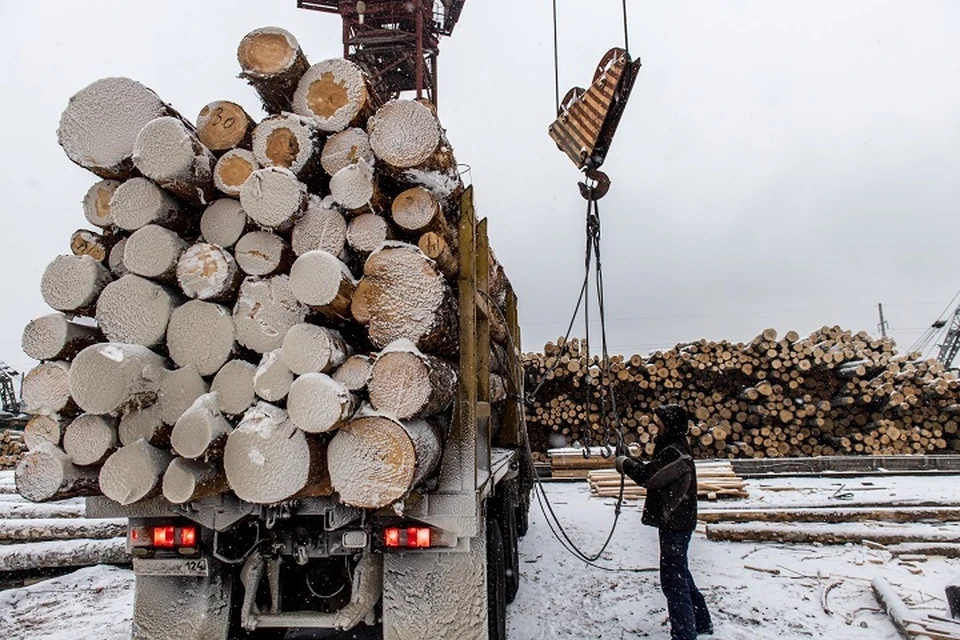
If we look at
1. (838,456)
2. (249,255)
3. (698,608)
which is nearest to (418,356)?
(249,255)

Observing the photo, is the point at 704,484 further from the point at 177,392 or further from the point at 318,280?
the point at 177,392

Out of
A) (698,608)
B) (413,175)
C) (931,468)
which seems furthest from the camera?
(931,468)

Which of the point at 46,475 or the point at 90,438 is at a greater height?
the point at 90,438

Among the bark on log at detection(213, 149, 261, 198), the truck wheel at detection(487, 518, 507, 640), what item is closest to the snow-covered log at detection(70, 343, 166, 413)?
the bark on log at detection(213, 149, 261, 198)

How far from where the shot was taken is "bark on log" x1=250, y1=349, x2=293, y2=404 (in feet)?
9.48

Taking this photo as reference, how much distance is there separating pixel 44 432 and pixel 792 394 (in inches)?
471

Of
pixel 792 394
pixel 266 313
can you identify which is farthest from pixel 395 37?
pixel 266 313

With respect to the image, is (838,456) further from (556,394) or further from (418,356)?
(418,356)

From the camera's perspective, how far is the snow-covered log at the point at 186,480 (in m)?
2.86

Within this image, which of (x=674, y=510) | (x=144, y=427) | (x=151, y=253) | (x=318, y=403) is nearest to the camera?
(x=318, y=403)

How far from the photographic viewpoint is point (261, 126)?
3262 millimetres

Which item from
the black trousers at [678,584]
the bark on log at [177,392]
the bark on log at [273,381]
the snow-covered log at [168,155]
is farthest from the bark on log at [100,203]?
the black trousers at [678,584]

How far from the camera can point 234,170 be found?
3246 mm

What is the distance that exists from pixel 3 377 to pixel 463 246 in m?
22.4
